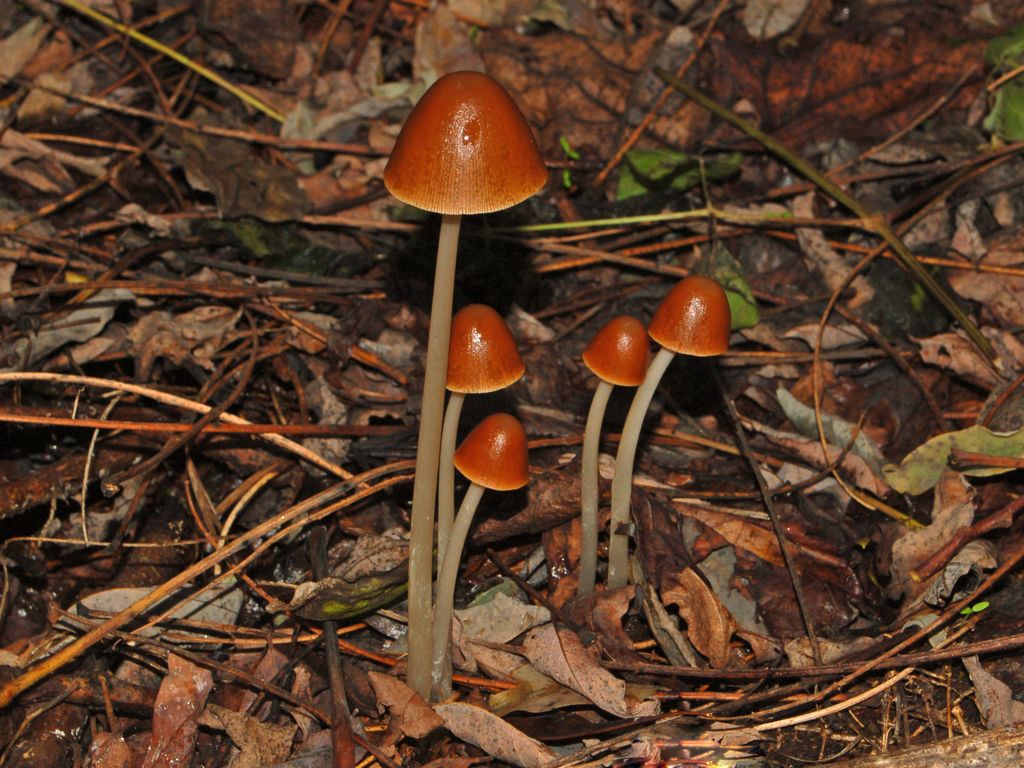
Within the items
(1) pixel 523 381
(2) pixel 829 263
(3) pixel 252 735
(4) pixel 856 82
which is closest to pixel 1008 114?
(4) pixel 856 82

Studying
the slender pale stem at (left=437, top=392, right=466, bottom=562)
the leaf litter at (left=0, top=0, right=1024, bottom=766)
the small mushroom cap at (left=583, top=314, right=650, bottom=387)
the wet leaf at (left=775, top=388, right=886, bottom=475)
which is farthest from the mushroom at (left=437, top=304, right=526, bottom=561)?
the wet leaf at (left=775, top=388, right=886, bottom=475)

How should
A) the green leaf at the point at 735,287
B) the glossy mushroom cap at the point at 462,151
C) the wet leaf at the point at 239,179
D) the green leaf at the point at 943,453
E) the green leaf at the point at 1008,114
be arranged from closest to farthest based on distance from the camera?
the glossy mushroom cap at the point at 462,151
the green leaf at the point at 943,453
the green leaf at the point at 735,287
the wet leaf at the point at 239,179
the green leaf at the point at 1008,114

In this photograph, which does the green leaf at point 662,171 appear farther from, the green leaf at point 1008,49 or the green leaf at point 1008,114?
the green leaf at point 1008,49

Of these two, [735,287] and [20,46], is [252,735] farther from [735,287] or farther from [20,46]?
[20,46]

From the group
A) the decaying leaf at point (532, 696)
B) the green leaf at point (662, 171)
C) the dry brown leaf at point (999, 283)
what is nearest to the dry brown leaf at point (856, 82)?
the green leaf at point (662, 171)

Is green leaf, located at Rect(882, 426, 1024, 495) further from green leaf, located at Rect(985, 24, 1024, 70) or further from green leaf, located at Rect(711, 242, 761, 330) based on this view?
green leaf, located at Rect(985, 24, 1024, 70)

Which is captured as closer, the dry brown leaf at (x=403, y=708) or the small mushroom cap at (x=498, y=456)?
the small mushroom cap at (x=498, y=456)

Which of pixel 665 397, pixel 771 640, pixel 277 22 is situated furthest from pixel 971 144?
pixel 277 22

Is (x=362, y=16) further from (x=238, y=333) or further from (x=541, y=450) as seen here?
(x=541, y=450)
